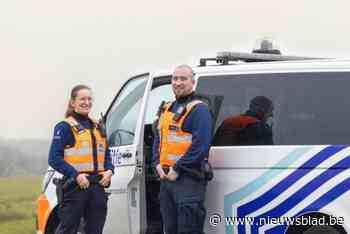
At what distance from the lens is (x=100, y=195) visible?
6172 mm

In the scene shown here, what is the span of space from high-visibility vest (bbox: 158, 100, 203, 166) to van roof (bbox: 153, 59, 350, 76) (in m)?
0.45

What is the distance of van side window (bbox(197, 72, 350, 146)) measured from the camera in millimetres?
5811

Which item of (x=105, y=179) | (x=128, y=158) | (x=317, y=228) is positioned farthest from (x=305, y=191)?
(x=128, y=158)

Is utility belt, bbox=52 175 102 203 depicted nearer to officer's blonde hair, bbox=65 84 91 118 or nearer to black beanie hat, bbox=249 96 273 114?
officer's blonde hair, bbox=65 84 91 118

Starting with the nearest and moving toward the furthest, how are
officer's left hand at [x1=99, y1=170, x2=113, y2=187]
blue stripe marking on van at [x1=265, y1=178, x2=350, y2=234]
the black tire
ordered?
blue stripe marking on van at [x1=265, y1=178, x2=350, y2=234]
the black tire
officer's left hand at [x1=99, y1=170, x2=113, y2=187]

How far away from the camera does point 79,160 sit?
6.07 meters

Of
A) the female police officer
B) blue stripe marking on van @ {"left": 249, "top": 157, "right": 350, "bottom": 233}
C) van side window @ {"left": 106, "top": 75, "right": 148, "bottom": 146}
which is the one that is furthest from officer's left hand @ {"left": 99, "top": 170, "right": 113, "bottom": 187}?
blue stripe marking on van @ {"left": 249, "top": 157, "right": 350, "bottom": 233}

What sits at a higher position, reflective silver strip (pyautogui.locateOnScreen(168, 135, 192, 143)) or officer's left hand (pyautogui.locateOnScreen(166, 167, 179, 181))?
reflective silver strip (pyautogui.locateOnScreen(168, 135, 192, 143))

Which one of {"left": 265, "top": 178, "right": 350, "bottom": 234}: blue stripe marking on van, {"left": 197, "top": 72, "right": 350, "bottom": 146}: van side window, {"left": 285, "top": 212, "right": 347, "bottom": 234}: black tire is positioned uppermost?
{"left": 197, "top": 72, "right": 350, "bottom": 146}: van side window

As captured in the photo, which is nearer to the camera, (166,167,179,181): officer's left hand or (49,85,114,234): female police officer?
(166,167,179,181): officer's left hand

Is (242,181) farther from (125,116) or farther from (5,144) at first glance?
(5,144)

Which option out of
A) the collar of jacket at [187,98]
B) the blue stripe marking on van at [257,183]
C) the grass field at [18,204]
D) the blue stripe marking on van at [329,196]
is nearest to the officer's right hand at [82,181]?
the collar of jacket at [187,98]

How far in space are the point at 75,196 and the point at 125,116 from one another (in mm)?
1153

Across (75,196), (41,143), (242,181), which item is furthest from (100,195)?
(41,143)
